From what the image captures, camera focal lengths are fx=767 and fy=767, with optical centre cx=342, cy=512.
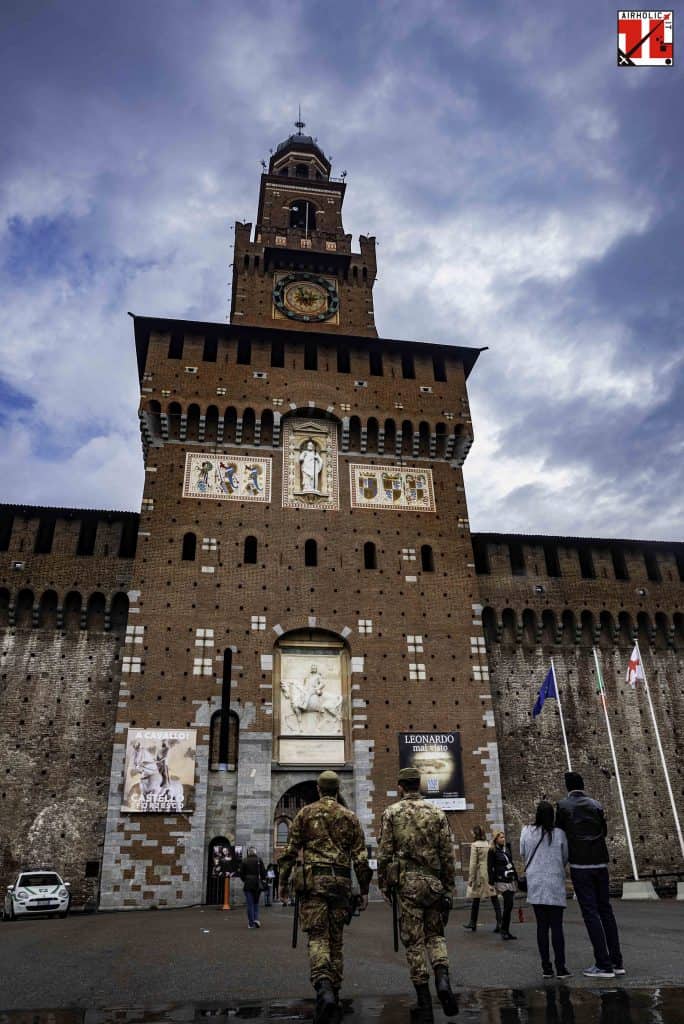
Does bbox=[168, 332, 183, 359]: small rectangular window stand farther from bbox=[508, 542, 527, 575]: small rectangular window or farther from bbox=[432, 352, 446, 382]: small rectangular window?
bbox=[508, 542, 527, 575]: small rectangular window

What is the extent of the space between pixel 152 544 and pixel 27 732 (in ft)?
24.7

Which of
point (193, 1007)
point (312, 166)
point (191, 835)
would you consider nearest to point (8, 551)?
point (191, 835)

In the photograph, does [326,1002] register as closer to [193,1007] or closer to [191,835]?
[193,1007]

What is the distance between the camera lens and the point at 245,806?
24.2 metres

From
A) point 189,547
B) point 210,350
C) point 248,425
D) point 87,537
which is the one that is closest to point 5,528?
point 87,537

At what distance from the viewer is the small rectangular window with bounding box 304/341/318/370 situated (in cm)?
3256

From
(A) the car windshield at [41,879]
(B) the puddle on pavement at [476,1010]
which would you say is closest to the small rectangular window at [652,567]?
(A) the car windshield at [41,879]

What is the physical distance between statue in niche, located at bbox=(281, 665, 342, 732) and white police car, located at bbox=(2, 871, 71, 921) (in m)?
8.58

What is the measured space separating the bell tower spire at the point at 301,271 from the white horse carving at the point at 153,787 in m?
19.6

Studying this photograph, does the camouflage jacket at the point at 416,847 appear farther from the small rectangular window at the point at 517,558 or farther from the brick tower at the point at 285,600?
the small rectangular window at the point at 517,558

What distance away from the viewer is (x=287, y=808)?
25.0 m

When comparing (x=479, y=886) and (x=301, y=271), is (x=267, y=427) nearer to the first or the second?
(x=301, y=271)

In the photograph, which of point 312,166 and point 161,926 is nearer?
point 161,926

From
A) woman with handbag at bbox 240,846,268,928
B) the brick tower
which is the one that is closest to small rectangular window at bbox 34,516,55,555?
the brick tower
